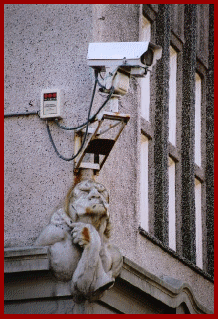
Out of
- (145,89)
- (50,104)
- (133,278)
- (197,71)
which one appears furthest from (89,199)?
(197,71)

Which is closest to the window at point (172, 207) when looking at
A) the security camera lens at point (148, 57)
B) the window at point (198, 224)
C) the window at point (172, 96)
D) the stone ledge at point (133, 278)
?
the window at point (172, 96)

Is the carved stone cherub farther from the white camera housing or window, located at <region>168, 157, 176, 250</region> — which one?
window, located at <region>168, 157, 176, 250</region>

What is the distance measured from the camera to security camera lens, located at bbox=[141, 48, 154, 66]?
13.4 metres

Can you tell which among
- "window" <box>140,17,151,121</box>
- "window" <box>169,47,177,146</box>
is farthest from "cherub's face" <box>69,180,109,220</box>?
"window" <box>169,47,177,146</box>

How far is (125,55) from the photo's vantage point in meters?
13.4

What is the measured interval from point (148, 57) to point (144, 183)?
3.07m

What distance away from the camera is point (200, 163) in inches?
725

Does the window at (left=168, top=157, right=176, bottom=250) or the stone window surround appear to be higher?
the stone window surround

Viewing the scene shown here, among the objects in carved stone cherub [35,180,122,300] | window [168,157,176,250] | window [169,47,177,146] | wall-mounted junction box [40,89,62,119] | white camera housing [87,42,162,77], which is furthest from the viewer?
window [169,47,177,146]

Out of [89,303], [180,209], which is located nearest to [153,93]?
[180,209]

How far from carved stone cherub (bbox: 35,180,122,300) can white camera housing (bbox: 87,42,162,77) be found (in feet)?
4.18

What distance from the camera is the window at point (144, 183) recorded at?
A: 630 inches

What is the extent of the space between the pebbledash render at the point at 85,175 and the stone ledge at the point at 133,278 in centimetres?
1

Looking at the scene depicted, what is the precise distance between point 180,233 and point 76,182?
366 cm
